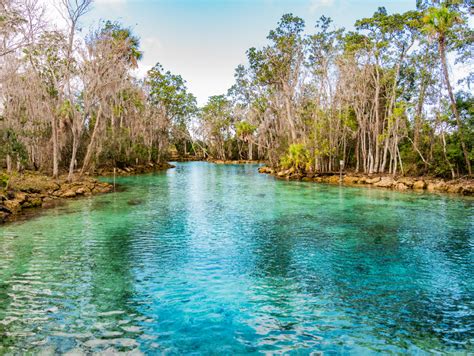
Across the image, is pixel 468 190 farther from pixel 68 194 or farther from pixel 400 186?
pixel 68 194

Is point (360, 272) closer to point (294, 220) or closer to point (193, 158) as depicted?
point (294, 220)

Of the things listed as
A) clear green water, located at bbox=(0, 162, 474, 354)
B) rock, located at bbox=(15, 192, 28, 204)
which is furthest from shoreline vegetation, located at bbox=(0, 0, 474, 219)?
clear green water, located at bbox=(0, 162, 474, 354)

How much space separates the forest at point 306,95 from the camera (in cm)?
2330

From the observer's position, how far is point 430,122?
2805cm

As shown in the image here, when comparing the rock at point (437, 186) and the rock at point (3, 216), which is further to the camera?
the rock at point (437, 186)

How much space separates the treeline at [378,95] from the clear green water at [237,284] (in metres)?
13.6

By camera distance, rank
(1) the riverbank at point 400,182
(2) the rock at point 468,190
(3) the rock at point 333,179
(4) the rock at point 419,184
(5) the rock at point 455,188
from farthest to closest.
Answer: (3) the rock at point 333,179
(4) the rock at point 419,184
(1) the riverbank at point 400,182
(5) the rock at point 455,188
(2) the rock at point 468,190

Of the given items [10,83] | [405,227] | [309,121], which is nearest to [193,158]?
[309,121]

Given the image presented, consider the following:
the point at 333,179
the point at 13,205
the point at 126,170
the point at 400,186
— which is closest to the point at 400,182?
the point at 400,186

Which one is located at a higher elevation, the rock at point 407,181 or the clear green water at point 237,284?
the rock at point 407,181

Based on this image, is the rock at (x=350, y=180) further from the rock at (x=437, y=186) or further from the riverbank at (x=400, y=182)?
the rock at (x=437, y=186)

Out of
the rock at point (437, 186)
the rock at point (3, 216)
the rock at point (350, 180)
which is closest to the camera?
the rock at point (3, 216)

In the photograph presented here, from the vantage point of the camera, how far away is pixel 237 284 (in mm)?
7871

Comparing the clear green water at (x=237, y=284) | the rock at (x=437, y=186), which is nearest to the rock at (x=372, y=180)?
the rock at (x=437, y=186)
